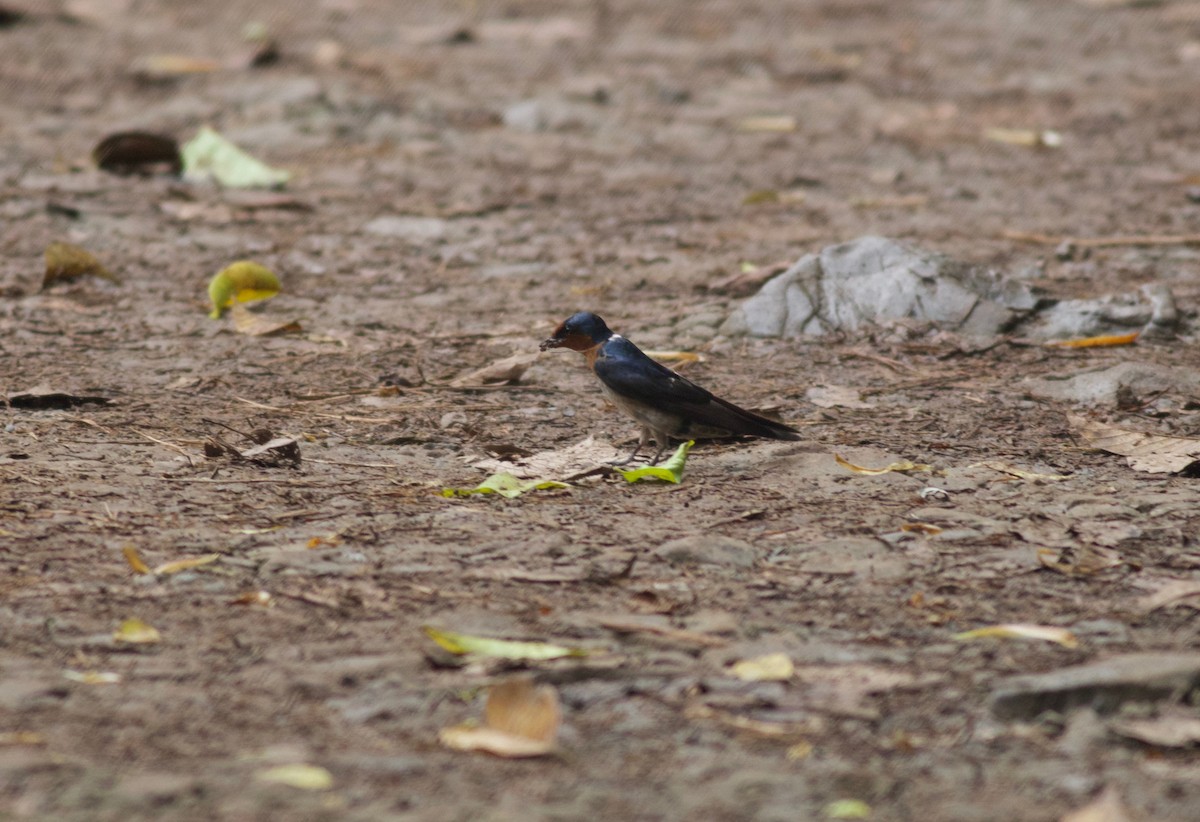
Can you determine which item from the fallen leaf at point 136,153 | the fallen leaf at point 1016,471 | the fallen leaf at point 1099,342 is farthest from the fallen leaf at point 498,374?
the fallen leaf at point 136,153

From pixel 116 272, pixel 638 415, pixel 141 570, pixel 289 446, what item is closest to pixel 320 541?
pixel 141 570

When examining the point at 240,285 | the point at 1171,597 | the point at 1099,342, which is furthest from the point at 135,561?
the point at 1099,342

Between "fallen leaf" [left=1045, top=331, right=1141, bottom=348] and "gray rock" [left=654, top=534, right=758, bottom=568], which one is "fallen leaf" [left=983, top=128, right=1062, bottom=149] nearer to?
"fallen leaf" [left=1045, top=331, right=1141, bottom=348]

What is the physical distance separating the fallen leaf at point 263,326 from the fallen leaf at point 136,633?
2.79 meters

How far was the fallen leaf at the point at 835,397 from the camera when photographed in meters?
4.82

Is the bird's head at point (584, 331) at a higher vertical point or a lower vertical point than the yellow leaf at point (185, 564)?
higher

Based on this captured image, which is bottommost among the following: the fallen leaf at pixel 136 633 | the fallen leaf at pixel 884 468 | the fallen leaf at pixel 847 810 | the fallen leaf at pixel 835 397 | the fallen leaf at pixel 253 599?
the fallen leaf at pixel 835 397

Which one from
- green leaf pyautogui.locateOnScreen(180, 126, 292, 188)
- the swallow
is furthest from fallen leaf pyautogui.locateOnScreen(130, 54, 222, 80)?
the swallow

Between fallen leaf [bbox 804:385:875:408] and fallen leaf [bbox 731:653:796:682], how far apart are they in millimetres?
2123

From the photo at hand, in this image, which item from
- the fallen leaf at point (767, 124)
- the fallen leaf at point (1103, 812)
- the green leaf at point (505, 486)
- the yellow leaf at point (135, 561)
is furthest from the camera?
the fallen leaf at point (767, 124)

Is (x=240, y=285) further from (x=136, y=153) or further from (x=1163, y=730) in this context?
(x=1163, y=730)

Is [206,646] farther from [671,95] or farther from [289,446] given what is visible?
[671,95]

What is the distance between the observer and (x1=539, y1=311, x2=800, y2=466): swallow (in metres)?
4.21

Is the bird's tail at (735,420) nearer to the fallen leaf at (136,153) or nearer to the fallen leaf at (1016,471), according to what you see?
the fallen leaf at (1016,471)
